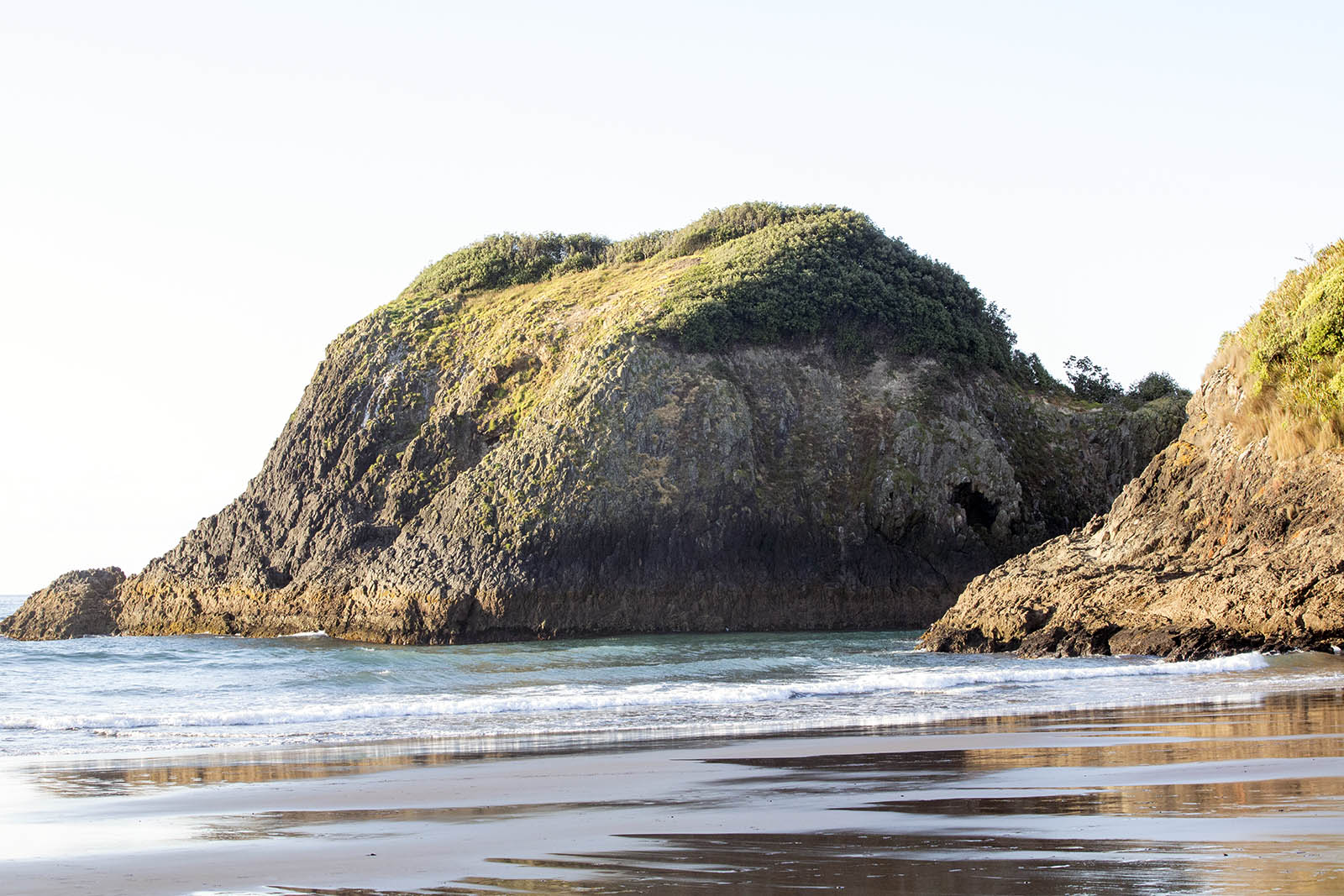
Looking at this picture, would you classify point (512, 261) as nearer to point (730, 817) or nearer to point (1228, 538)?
point (1228, 538)

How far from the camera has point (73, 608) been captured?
44.4 metres

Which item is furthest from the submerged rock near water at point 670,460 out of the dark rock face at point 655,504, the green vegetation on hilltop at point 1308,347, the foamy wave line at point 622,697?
the foamy wave line at point 622,697

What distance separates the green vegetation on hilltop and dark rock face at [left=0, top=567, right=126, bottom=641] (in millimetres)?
38142

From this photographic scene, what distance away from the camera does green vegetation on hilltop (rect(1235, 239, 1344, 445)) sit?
67.6ft

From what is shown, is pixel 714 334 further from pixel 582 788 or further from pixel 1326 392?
pixel 582 788

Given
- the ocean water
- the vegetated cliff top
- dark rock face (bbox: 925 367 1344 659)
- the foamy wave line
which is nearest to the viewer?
the ocean water

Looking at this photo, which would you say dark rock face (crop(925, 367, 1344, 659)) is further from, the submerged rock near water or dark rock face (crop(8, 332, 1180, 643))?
the submerged rock near water

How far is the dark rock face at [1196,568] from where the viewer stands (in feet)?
61.3

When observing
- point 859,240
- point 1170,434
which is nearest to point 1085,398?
point 1170,434

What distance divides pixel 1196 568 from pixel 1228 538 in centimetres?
79

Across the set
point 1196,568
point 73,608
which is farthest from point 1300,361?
point 73,608

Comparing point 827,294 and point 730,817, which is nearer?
point 730,817

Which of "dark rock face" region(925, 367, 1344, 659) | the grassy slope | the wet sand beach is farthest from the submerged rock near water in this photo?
the wet sand beach

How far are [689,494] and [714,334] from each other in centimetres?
613
